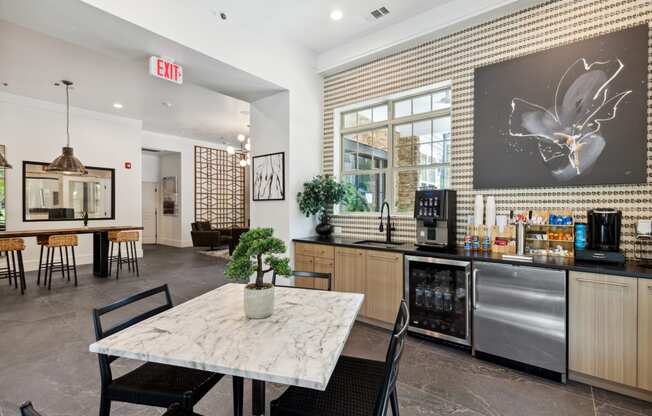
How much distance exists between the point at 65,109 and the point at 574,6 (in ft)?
28.6

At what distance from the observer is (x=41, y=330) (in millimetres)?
3439

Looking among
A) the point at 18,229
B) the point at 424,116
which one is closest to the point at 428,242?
the point at 424,116

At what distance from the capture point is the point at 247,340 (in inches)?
51.4

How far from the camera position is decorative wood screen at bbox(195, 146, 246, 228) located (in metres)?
10.4

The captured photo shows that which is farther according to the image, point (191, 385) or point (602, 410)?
point (602, 410)

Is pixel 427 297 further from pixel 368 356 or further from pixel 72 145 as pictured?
pixel 72 145

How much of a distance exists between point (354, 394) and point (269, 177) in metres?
3.43

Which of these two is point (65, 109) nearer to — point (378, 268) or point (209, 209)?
point (209, 209)

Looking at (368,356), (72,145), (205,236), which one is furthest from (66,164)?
(368,356)

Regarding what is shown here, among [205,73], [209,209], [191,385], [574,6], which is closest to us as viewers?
[191,385]

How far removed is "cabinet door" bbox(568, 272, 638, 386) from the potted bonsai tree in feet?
7.55

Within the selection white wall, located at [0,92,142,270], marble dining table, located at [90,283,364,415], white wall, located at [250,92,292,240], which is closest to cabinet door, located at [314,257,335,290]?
white wall, located at [250,92,292,240]

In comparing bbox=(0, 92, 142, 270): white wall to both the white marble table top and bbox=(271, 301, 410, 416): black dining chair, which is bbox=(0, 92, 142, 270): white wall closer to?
the white marble table top

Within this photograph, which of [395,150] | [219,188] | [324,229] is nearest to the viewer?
[395,150]
